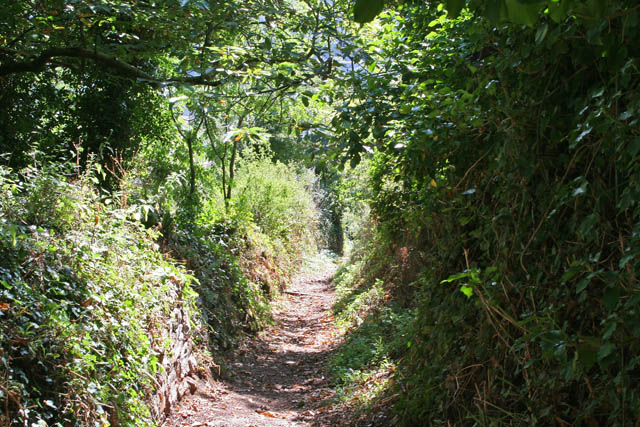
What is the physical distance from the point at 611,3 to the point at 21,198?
498 cm

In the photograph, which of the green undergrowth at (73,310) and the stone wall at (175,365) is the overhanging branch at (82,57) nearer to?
the green undergrowth at (73,310)

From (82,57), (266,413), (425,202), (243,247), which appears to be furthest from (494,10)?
(243,247)

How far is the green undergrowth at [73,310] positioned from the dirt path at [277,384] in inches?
46.2

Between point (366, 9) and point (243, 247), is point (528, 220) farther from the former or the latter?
point (243, 247)

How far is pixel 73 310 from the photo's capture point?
4.16 metres

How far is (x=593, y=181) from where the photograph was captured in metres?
2.75

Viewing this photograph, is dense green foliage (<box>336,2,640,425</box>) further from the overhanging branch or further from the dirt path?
the overhanging branch

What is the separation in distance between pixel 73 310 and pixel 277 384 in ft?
14.0

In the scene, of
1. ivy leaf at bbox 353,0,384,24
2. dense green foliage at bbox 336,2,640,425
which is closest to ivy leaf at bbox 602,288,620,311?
dense green foliage at bbox 336,2,640,425

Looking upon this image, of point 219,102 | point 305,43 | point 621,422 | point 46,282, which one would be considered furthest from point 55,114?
point 621,422

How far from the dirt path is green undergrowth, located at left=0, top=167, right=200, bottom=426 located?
117 cm

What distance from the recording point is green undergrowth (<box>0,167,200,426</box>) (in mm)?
3648

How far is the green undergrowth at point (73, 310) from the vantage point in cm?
365

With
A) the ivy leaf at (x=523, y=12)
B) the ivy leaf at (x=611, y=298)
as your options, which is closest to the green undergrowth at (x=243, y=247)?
the ivy leaf at (x=611, y=298)
